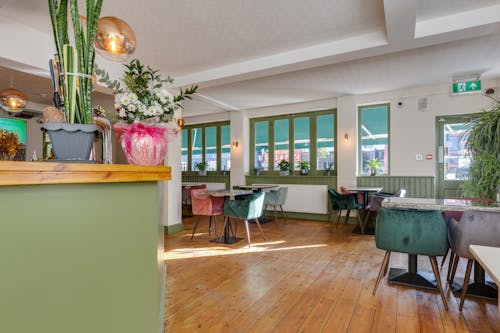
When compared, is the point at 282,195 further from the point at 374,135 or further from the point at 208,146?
the point at 208,146

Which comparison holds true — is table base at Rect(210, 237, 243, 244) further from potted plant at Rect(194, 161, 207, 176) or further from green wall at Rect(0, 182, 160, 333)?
potted plant at Rect(194, 161, 207, 176)

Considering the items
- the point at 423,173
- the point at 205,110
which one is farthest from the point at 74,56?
the point at 205,110

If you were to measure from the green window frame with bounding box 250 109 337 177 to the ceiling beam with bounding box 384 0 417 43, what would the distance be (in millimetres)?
3655

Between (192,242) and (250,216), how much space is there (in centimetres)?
117

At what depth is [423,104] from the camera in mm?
5895

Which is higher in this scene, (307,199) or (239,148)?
(239,148)

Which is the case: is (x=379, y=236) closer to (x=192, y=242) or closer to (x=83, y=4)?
(x=192, y=242)

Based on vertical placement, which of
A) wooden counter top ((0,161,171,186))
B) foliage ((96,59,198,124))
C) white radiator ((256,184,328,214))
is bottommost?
white radiator ((256,184,328,214))

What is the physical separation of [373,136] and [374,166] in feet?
2.38

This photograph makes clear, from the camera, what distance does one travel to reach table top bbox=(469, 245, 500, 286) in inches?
40.2

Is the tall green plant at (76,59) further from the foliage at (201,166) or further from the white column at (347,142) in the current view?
the foliage at (201,166)

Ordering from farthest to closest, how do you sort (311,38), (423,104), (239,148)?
1. (239,148)
2. (423,104)
3. (311,38)

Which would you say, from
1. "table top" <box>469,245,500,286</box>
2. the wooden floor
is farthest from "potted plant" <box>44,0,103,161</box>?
the wooden floor

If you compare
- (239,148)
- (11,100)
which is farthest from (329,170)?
(11,100)
